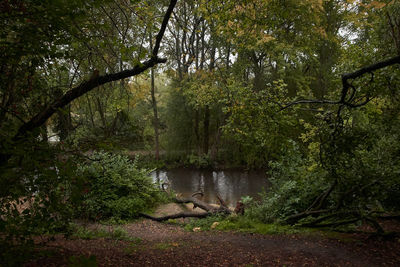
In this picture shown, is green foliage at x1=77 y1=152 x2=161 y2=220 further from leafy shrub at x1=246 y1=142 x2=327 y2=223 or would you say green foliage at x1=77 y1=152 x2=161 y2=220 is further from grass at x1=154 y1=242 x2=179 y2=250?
leafy shrub at x1=246 y1=142 x2=327 y2=223

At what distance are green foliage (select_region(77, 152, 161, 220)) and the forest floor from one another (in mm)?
2892

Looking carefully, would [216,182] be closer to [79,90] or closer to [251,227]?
[251,227]

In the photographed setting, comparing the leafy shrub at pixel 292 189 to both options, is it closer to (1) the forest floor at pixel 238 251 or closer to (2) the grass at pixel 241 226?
(2) the grass at pixel 241 226

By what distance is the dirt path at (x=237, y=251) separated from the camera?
4.35 m

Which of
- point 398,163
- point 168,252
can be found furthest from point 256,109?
point 168,252

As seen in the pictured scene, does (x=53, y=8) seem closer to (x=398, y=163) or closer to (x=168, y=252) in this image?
(x=168, y=252)

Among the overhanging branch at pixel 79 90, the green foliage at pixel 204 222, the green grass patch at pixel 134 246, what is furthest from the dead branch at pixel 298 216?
the overhanging branch at pixel 79 90

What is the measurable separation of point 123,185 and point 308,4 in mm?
10367

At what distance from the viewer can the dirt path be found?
4.35m

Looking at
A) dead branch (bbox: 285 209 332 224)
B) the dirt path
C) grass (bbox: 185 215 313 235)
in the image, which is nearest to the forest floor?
the dirt path

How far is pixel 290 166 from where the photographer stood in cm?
855

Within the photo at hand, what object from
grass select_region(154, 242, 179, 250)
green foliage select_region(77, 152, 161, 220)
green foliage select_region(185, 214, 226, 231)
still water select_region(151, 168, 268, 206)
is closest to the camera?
grass select_region(154, 242, 179, 250)

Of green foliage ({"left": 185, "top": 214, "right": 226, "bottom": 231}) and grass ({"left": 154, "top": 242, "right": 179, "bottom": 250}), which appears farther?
green foliage ({"left": 185, "top": 214, "right": 226, "bottom": 231})

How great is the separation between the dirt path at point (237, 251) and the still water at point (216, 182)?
21.1 feet
